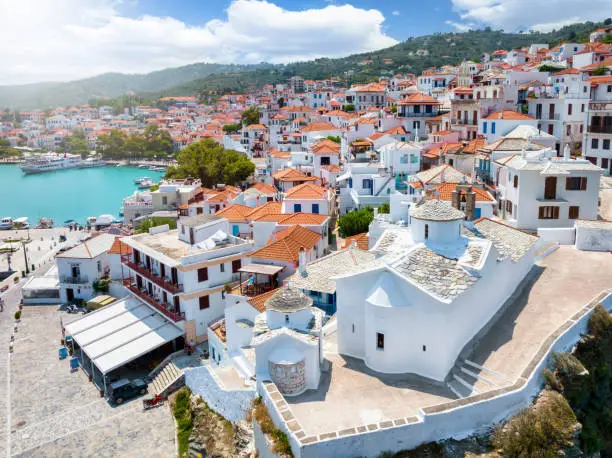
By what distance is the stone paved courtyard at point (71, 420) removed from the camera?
20578 mm

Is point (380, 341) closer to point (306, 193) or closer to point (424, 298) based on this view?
point (424, 298)

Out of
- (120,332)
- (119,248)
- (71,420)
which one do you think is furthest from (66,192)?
(71,420)

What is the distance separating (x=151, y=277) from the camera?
98.0 ft

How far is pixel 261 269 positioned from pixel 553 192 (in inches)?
668

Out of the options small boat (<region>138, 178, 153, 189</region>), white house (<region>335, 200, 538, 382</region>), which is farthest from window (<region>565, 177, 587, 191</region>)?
small boat (<region>138, 178, 153, 189</region>)

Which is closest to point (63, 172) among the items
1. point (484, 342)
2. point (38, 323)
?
point (38, 323)

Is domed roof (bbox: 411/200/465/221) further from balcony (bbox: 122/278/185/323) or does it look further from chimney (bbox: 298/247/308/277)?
balcony (bbox: 122/278/185/323)

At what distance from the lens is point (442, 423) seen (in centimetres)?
1333

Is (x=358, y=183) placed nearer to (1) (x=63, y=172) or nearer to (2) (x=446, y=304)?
(2) (x=446, y=304)

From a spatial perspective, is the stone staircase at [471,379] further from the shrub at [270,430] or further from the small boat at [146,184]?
the small boat at [146,184]

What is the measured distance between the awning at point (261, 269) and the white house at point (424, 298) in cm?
778

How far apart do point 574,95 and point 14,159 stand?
5620 inches

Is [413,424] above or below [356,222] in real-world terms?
below

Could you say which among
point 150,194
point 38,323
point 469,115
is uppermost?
point 469,115
